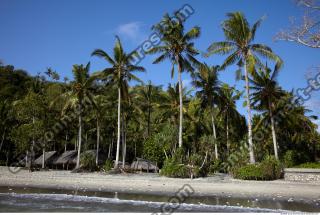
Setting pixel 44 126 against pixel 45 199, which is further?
pixel 44 126

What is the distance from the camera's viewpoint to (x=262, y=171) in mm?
22281

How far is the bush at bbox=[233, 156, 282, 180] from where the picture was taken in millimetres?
22312

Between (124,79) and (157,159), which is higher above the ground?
(124,79)

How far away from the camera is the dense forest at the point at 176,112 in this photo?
2748 centimetres

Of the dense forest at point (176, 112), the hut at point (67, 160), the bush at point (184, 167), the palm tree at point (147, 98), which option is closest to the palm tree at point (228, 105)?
the dense forest at point (176, 112)

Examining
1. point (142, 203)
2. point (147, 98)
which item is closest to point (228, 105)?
point (147, 98)

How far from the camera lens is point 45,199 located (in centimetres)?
1497

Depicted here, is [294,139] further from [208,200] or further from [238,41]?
[208,200]

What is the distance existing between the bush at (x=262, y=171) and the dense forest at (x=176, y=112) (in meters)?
1.10

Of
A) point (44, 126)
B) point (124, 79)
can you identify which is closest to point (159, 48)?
point (124, 79)

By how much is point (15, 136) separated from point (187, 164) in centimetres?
1888

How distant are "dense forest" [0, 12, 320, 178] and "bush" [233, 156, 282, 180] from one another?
110 cm

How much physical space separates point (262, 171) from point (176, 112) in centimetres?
1882

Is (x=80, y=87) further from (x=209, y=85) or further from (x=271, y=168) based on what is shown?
(x=271, y=168)
